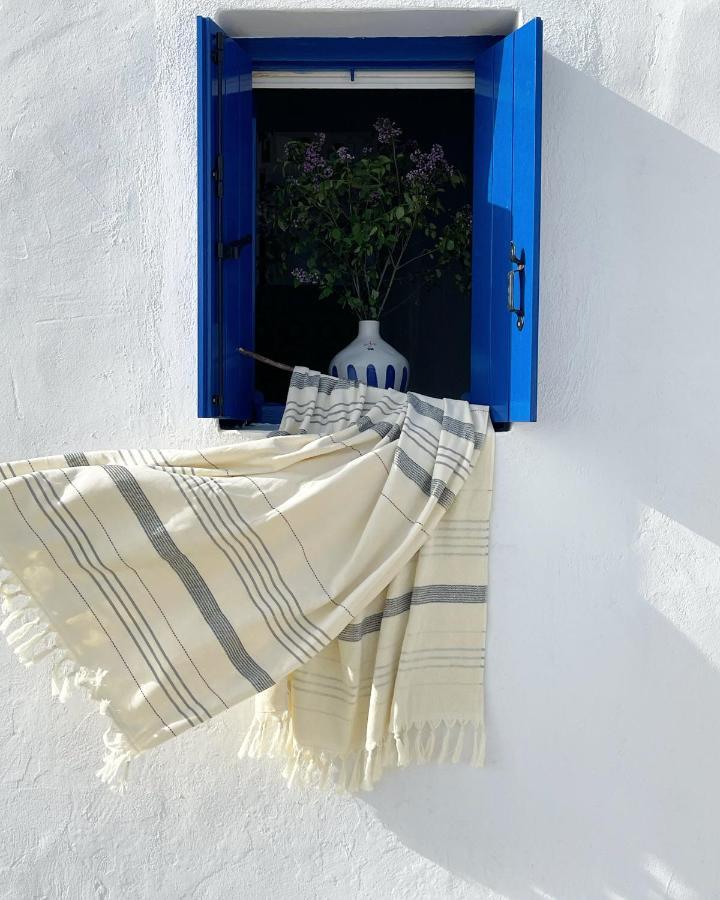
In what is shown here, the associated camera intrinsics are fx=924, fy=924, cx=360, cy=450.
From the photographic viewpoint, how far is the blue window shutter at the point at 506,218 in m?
2.05

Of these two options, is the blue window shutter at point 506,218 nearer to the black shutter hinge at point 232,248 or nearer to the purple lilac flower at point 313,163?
the purple lilac flower at point 313,163

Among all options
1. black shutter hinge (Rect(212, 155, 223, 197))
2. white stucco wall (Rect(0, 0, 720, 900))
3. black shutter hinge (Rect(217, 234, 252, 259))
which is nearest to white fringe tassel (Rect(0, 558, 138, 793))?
white stucco wall (Rect(0, 0, 720, 900))

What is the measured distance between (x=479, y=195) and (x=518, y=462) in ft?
2.28

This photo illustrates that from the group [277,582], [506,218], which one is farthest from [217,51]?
[277,582]

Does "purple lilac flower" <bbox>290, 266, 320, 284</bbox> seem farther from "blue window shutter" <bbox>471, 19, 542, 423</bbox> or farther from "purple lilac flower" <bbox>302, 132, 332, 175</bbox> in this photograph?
"blue window shutter" <bbox>471, 19, 542, 423</bbox>

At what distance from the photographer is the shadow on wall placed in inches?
88.1

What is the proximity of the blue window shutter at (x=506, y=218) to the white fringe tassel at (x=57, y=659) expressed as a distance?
1.12m

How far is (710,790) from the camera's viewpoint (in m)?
2.26

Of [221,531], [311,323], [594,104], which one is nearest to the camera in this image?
[221,531]

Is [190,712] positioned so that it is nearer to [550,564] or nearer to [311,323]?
[550,564]

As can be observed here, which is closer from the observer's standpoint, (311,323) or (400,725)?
(400,725)

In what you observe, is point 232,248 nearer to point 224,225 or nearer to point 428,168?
point 224,225

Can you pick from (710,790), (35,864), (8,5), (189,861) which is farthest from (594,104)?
(35,864)

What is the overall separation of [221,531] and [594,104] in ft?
4.44
